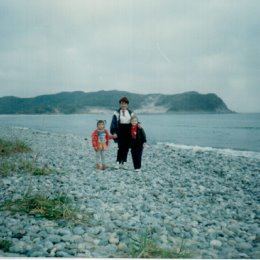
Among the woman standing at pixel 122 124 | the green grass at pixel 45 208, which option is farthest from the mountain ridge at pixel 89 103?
the green grass at pixel 45 208

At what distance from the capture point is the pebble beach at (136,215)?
3650mm

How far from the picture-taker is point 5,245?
137 inches

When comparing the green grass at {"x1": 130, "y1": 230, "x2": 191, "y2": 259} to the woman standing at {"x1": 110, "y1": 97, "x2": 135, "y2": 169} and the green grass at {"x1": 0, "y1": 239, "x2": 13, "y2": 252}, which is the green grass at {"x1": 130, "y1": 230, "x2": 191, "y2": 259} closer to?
the green grass at {"x1": 0, "y1": 239, "x2": 13, "y2": 252}

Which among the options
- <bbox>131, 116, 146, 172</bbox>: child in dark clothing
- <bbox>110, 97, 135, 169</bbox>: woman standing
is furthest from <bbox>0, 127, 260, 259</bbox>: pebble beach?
<bbox>110, 97, 135, 169</bbox>: woman standing

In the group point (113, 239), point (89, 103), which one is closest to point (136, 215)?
point (113, 239)

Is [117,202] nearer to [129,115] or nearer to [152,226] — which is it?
[152,226]

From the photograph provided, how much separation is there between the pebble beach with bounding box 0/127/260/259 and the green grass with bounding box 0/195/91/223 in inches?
4.5

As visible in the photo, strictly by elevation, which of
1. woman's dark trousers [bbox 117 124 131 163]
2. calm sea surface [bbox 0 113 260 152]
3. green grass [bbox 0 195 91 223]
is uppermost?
woman's dark trousers [bbox 117 124 131 163]

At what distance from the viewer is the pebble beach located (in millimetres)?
3650

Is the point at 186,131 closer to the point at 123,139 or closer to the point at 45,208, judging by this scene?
the point at 123,139

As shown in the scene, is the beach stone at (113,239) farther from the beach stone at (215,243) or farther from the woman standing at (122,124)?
the woman standing at (122,124)

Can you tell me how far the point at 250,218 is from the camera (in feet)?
16.5

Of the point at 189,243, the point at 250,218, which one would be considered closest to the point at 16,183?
the point at 189,243

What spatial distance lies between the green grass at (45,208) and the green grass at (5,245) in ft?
2.81
